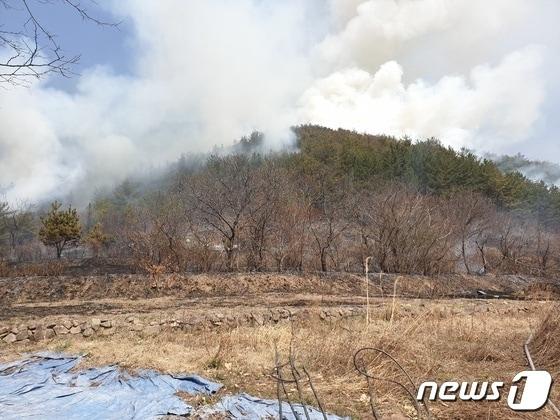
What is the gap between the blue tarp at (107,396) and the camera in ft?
14.8

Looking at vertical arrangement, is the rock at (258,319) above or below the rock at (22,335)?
below

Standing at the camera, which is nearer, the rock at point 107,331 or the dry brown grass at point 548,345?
the dry brown grass at point 548,345

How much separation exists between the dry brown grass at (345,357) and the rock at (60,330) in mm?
336

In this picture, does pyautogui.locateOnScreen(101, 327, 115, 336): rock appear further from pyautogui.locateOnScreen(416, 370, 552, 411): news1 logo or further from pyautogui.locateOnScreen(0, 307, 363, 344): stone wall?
pyautogui.locateOnScreen(416, 370, 552, 411): news1 logo

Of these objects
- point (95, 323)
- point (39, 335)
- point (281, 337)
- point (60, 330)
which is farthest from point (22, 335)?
point (281, 337)

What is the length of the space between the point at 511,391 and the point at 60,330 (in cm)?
909

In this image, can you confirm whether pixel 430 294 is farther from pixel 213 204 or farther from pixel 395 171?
pixel 395 171

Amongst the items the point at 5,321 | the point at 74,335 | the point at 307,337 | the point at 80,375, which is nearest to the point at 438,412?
the point at 307,337

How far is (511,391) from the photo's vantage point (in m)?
3.94

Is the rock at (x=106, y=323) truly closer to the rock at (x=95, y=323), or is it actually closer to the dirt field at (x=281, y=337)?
the rock at (x=95, y=323)

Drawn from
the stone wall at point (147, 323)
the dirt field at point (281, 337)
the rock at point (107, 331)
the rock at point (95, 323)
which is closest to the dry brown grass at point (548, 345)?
the dirt field at point (281, 337)

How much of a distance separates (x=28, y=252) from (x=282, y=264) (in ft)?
106

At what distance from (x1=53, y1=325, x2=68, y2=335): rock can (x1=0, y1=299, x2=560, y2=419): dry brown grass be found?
0.34 m

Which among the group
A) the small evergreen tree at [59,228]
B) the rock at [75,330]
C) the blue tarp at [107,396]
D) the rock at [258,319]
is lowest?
the rock at [258,319]
